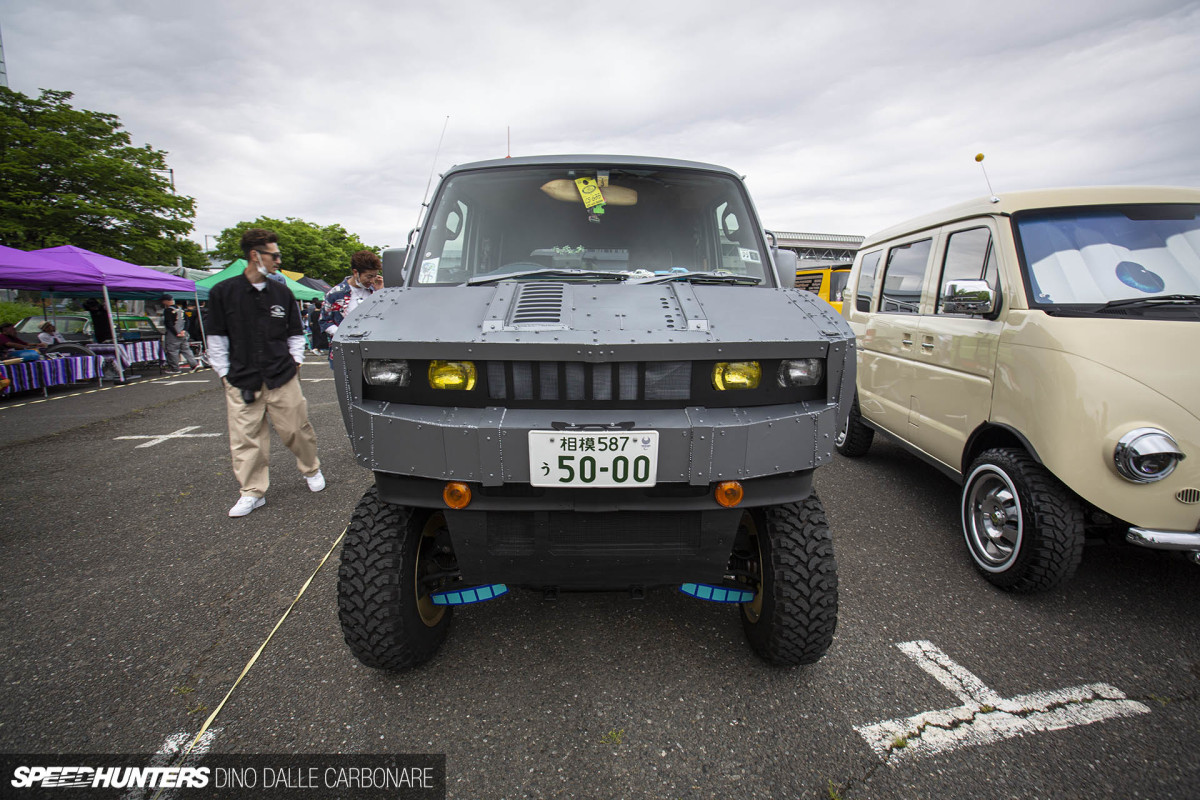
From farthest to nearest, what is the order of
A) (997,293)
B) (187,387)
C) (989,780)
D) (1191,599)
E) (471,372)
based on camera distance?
(187,387) < (997,293) < (1191,599) < (471,372) < (989,780)

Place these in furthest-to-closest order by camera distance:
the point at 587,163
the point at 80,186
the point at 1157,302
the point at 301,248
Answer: the point at 301,248 < the point at 80,186 < the point at 587,163 < the point at 1157,302

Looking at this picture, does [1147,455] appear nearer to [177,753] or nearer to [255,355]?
[177,753]

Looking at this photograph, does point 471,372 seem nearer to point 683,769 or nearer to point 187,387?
point 683,769

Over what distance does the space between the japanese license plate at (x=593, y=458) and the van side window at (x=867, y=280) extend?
12.2ft

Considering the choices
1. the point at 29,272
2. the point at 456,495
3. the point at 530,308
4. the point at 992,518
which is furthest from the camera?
the point at 29,272

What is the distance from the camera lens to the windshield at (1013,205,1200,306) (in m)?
2.61

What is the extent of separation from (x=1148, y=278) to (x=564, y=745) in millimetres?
3448

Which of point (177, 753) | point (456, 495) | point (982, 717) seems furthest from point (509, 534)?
point (982, 717)

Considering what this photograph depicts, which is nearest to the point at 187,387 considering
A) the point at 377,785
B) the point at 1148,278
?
the point at 377,785

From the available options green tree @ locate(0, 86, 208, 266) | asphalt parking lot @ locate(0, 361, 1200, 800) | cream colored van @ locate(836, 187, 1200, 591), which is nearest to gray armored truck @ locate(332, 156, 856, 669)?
asphalt parking lot @ locate(0, 361, 1200, 800)

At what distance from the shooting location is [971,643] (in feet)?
7.69

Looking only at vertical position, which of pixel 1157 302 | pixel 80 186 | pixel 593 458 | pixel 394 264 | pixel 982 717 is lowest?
pixel 982 717

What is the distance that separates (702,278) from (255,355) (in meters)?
3.11

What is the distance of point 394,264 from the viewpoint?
273cm
